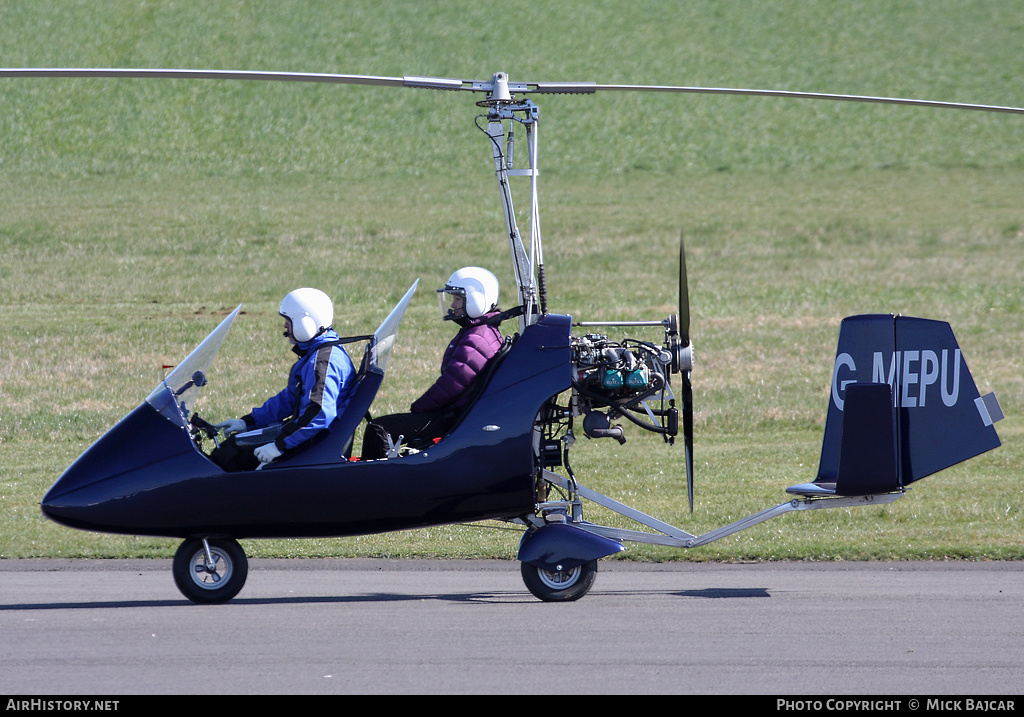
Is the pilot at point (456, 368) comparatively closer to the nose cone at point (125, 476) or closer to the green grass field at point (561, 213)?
the nose cone at point (125, 476)

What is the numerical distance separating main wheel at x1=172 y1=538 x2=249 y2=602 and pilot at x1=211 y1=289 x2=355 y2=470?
51 centimetres

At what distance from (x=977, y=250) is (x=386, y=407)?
1956 cm

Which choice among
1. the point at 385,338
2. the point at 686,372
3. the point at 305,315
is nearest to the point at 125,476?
the point at 305,315

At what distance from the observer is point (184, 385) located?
6914 mm

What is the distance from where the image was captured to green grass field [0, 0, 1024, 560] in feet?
39.0

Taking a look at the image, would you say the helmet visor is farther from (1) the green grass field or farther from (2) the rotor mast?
(1) the green grass field

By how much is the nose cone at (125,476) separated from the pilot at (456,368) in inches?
40.2

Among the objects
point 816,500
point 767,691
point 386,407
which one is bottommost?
point 767,691

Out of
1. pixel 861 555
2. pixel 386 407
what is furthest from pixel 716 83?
pixel 861 555

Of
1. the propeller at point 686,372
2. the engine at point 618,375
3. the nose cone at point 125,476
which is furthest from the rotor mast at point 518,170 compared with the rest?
the nose cone at point 125,476

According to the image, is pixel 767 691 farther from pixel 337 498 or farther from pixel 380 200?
pixel 380 200

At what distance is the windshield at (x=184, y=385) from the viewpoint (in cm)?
681

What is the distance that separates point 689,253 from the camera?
2831 cm

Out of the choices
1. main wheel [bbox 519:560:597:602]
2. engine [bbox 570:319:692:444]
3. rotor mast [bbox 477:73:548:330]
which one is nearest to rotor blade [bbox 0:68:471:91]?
rotor mast [bbox 477:73:548:330]
